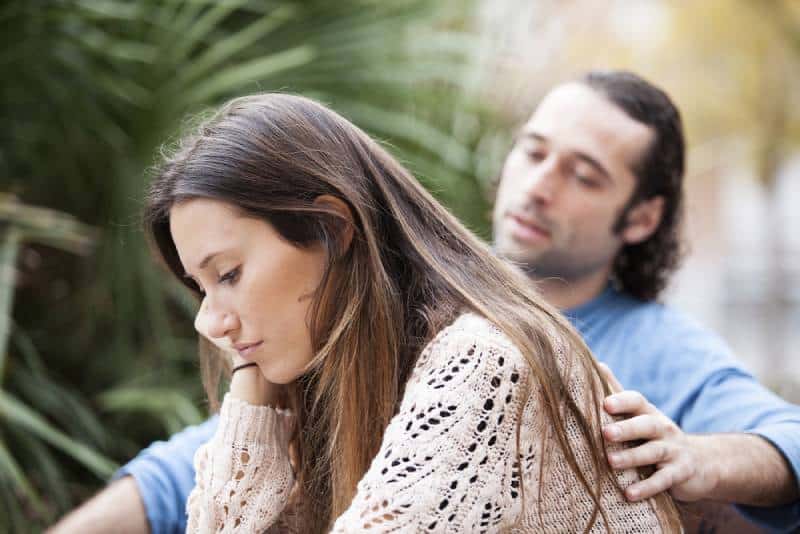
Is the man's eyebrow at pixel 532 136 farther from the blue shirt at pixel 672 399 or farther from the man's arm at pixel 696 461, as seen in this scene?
the man's arm at pixel 696 461

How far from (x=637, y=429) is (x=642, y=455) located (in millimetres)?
41

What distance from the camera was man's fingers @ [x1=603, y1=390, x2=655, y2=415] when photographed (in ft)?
4.67

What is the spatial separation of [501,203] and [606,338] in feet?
1.61

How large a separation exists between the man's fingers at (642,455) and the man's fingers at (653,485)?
0.07 feet

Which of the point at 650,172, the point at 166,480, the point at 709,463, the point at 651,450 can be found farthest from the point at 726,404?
the point at 166,480

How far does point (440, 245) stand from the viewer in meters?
1.52

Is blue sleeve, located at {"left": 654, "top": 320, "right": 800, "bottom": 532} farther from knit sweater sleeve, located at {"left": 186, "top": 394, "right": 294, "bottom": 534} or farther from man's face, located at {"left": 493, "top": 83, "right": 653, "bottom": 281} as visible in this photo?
knit sweater sleeve, located at {"left": 186, "top": 394, "right": 294, "bottom": 534}

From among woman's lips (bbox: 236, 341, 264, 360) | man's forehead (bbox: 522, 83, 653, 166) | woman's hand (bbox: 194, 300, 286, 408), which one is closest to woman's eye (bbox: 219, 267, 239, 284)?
woman's lips (bbox: 236, 341, 264, 360)

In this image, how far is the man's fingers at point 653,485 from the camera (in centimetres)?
141

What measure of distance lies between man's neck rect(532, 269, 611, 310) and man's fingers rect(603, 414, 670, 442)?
100 centimetres

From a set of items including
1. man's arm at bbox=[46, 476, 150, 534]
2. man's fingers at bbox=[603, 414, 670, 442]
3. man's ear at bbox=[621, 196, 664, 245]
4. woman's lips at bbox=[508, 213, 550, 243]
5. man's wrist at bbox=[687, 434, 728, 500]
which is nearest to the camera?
man's fingers at bbox=[603, 414, 670, 442]

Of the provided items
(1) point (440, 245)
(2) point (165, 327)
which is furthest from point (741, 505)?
(2) point (165, 327)

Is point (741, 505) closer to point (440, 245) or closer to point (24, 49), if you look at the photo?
point (440, 245)

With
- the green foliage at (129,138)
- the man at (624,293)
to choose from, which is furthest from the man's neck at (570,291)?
the green foliage at (129,138)
